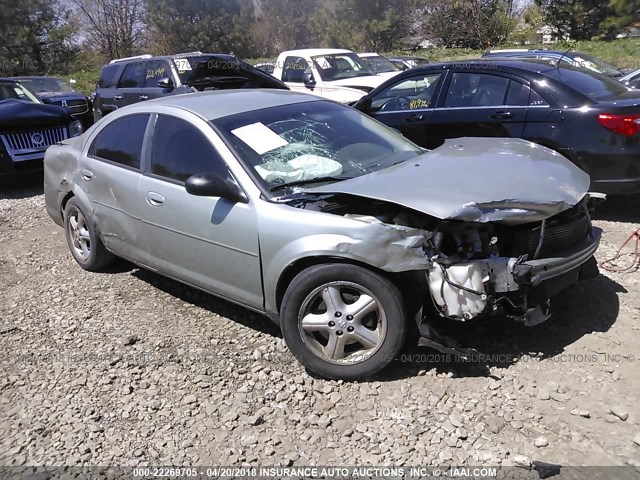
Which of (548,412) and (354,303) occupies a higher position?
(354,303)

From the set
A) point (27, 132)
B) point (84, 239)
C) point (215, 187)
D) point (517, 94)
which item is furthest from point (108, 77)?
point (215, 187)

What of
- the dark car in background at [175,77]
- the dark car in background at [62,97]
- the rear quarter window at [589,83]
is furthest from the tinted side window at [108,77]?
the rear quarter window at [589,83]

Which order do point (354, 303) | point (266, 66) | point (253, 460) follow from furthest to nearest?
point (266, 66) < point (354, 303) < point (253, 460)

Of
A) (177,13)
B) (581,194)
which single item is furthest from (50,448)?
(177,13)

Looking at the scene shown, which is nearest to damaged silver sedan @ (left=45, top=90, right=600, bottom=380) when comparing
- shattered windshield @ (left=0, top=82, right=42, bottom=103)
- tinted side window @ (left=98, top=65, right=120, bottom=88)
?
shattered windshield @ (left=0, top=82, right=42, bottom=103)

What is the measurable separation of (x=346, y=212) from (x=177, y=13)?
125ft

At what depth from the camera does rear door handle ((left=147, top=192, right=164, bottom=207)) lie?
3895mm

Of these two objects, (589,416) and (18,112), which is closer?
(589,416)

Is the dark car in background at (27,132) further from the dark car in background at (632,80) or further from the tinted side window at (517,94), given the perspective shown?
the dark car in background at (632,80)

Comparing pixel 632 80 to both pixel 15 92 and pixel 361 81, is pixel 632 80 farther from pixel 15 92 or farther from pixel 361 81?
pixel 15 92

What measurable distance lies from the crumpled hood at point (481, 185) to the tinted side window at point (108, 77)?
915 cm

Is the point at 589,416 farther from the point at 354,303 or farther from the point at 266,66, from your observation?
the point at 266,66

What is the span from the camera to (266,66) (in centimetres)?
1741

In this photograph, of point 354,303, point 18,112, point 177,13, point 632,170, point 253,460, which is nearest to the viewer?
point 253,460
